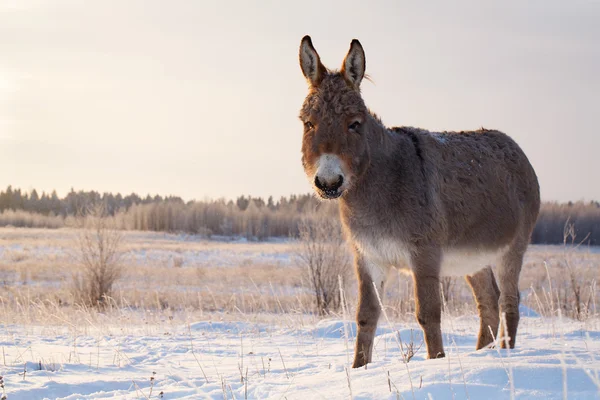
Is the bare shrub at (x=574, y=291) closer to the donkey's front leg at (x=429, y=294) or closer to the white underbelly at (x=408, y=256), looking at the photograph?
the white underbelly at (x=408, y=256)

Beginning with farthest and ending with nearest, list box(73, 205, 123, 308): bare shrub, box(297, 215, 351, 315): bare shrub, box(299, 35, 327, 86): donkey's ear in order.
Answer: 1. box(73, 205, 123, 308): bare shrub
2. box(297, 215, 351, 315): bare shrub
3. box(299, 35, 327, 86): donkey's ear

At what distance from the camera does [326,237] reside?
1941 centimetres

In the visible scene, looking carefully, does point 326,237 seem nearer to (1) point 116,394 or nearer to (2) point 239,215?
(1) point 116,394

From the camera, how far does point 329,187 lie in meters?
4.58

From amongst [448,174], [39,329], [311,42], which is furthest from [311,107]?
[39,329]

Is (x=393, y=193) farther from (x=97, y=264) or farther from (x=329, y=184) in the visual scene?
(x=97, y=264)

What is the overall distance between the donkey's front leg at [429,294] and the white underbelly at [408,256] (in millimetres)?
126

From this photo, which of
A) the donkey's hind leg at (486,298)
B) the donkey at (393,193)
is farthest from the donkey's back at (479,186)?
the donkey's hind leg at (486,298)

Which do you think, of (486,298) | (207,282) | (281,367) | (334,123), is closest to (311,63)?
(334,123)

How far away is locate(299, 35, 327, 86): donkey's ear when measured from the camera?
5277mm

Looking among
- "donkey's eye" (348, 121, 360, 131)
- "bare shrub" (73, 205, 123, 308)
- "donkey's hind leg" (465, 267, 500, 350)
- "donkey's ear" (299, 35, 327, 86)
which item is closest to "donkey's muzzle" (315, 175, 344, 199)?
"donkey's eye" (348, 121, 360, 131)

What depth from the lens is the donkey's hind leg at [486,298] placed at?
22.4 feet

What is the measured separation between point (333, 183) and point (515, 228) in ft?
9.14

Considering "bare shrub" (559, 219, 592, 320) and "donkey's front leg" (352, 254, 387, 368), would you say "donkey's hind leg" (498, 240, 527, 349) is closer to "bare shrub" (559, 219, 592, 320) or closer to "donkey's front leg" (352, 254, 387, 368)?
"donkey's front leg" (352, 254, 387, 368)
